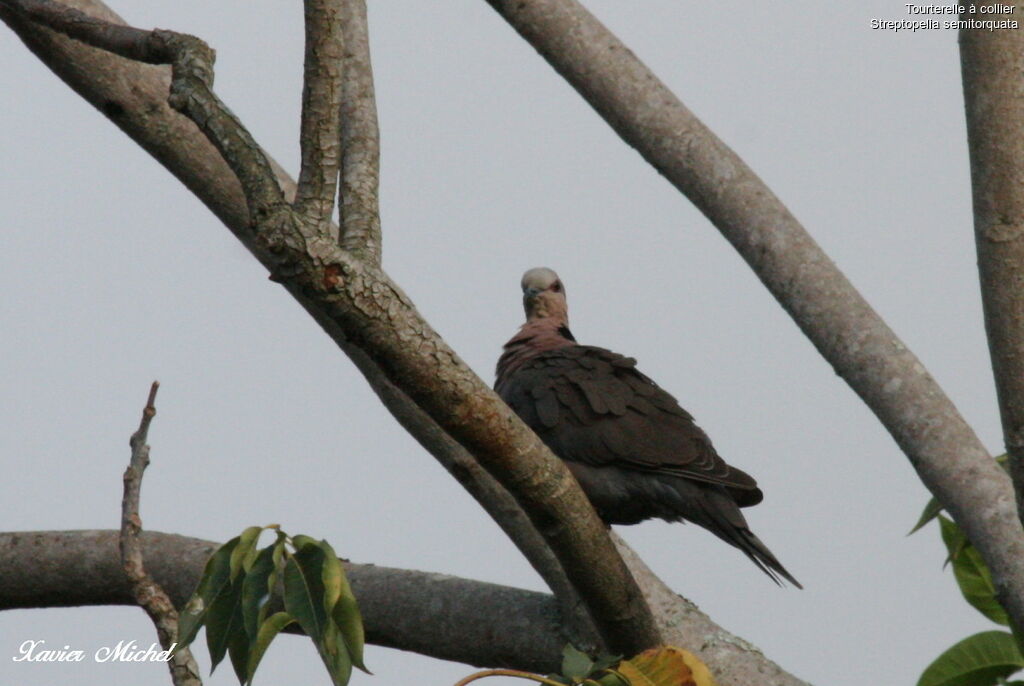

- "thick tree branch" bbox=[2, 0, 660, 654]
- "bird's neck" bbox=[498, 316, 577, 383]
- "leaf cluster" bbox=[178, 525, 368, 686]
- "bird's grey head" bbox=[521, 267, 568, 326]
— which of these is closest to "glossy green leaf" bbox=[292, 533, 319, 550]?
"leaf cluster" bbox=[178, 525, 368, 686]

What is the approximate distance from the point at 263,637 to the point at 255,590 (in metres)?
0.08

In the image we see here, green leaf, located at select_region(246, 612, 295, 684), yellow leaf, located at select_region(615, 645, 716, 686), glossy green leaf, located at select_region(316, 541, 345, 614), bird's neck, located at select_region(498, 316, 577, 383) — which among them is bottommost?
yellow leaf, located at select_region(615, 645, 716, 686)

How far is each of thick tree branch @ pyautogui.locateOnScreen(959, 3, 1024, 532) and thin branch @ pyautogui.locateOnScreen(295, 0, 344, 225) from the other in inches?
48.9

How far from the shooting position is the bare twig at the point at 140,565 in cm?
202

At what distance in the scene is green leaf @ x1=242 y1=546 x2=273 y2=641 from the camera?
77.5 inches

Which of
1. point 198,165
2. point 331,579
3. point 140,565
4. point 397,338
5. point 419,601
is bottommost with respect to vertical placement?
point 331,579

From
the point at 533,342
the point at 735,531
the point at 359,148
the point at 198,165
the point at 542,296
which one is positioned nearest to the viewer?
the point at 359,148

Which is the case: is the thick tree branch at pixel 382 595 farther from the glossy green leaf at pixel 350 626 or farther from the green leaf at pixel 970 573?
the glossy green leaf at pixel 350 626

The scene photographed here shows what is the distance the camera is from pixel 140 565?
2.08 m

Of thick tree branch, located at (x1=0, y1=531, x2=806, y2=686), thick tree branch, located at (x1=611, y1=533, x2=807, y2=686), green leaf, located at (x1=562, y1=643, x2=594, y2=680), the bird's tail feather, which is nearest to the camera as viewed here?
green leaf, located at (x1=562, y1=643, x2=594, y2=680)

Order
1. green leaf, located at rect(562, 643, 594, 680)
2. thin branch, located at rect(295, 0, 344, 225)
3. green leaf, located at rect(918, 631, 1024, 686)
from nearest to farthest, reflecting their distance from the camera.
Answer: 1. green leaf, located at rect(562, 643, 594, 680)
2. thin branch, located at rect(295, 0, 344, 225)
3. green leaf, located at rect(918, 631, 1024, 686)

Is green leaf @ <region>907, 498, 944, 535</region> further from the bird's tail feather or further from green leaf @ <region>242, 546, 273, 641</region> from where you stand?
green leaf @ <region>242, 546, 273, 641</region>

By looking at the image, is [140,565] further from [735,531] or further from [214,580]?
[735,531]

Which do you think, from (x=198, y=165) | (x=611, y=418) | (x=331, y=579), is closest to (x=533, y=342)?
(x=611, y=418)
